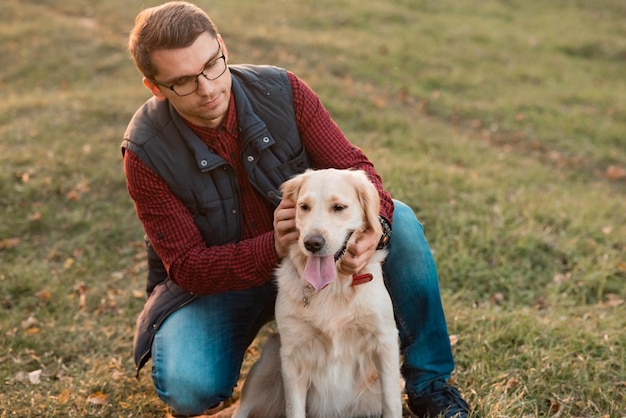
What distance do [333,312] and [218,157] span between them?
90 centimetres

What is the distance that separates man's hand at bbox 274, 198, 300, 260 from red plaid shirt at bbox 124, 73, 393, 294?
13 cm

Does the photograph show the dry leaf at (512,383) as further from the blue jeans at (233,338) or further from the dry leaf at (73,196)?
the dry leaf at (73,196)

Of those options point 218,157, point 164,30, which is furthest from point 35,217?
point 164,30

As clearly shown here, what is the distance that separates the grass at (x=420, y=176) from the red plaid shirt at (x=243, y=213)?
0.86 metres

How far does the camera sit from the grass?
335 cm

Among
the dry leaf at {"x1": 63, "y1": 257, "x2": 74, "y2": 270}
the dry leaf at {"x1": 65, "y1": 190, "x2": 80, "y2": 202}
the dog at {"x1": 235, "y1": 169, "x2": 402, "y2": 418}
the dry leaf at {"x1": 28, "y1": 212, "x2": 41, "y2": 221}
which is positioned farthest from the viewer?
the dry leaf at {"x1": 65, "y1": 190, "x2": 80, "y2": 202}

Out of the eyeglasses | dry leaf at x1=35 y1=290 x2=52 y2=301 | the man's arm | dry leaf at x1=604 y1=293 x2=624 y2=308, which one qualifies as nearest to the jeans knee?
the man's arm

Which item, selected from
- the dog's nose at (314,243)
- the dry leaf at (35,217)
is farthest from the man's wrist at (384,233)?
the dry leaf at (35,217)

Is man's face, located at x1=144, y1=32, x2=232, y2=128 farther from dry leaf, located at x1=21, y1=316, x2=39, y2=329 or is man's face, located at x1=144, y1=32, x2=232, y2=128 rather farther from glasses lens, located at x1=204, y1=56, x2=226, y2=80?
dry leaf, located at x1=21, y1=316, x2=39, y2=329

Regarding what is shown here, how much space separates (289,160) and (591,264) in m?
2.66

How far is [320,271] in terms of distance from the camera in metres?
2.41

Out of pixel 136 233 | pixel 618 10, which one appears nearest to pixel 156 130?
pixel 136 233

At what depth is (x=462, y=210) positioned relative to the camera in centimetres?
507

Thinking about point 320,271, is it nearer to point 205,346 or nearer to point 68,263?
point 205,346
